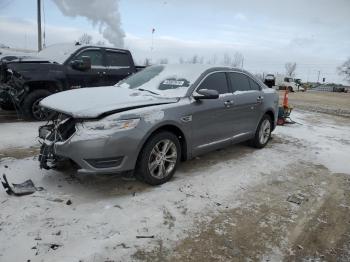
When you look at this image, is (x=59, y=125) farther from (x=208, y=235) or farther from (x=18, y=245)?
(x=208, y=235)

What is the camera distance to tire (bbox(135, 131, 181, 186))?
4.72 m

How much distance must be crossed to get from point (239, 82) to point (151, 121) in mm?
2586

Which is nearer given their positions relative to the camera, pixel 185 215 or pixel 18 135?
pixel 185 215

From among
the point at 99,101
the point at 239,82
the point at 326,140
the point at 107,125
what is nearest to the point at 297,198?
the point at 239,82

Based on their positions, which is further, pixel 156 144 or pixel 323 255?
pixel 156 144

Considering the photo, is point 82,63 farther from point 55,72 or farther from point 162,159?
point 162,159

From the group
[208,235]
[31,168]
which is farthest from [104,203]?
[31,168]

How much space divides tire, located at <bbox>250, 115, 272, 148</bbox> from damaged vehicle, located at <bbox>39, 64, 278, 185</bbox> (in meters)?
0.44

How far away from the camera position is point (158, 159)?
16.2 ft

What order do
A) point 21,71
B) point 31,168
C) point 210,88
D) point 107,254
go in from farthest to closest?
1. point 21,71
2. point 210,88
3. point 31,168
4. point 107,254

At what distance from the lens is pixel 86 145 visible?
14.1 feet

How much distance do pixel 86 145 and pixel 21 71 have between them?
5091 mm

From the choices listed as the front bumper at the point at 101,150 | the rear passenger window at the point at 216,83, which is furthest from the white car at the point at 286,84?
the front bumper at the point at 101,150

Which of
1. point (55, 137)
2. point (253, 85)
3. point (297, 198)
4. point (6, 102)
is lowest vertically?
point (297, 198)
